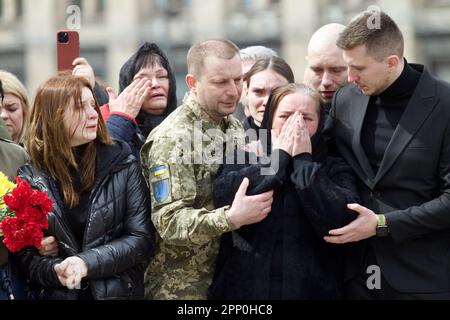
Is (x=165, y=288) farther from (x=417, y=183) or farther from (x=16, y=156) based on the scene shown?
(x=417, y=183)

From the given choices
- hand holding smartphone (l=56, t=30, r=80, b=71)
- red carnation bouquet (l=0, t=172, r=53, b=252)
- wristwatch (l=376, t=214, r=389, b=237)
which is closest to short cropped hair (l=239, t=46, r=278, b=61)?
hand holding smartphone (l=56, t=30, r=80, b=71)

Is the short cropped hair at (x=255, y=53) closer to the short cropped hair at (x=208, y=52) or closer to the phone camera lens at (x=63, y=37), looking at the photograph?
the short cropped hair at (x=208, y=52)

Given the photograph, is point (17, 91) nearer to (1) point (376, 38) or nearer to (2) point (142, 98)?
(2) point (142, 98)

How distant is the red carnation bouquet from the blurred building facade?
22212mm

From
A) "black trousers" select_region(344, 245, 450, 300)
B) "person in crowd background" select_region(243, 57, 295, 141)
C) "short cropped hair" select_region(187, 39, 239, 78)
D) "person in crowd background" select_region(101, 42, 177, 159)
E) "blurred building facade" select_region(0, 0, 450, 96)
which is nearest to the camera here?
"black trousers" select_region(344, 245, 450, 300)

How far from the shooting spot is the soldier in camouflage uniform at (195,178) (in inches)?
169

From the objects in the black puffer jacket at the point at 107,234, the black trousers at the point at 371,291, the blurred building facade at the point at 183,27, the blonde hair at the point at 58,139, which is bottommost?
the black trousers at the point at 371,291

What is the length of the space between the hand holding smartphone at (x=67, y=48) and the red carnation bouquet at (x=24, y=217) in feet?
4.05

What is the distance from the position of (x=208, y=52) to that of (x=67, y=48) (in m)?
1.08

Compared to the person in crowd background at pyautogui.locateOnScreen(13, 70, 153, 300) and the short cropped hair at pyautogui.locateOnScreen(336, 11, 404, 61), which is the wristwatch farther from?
the person in crowd background at pyautogui.locateOnScreen(13, 70, 153, 300)

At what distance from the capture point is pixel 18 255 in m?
4.48

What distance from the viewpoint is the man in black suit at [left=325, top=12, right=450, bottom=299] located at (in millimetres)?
4355

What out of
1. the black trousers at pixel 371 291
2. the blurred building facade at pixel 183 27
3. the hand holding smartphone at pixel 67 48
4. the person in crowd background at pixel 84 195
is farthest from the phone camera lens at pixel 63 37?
the blurred building facade at pixel 183 27

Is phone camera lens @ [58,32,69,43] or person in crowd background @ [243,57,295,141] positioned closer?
person in crowd background @ [243,57,295,141]
